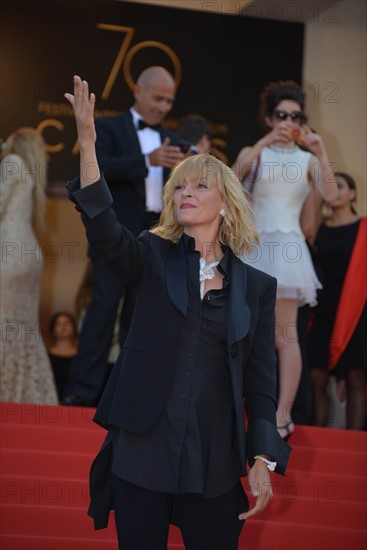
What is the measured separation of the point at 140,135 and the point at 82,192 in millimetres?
2811

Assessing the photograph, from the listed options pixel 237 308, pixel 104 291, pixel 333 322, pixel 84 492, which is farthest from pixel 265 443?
pixel 333 322

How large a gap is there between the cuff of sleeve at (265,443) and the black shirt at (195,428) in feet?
0.22

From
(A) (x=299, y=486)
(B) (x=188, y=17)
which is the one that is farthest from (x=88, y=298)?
(A) (x=299, y=486)

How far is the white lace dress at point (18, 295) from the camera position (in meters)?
5.55

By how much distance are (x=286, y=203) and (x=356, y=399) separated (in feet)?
4.61

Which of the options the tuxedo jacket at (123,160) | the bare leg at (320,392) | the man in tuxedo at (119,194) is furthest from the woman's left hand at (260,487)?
the bare leg at (320,392)

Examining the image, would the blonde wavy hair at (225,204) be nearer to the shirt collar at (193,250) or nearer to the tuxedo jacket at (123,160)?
the shirt collar at (193,250)

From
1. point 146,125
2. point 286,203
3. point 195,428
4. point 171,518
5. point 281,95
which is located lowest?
point 171,518

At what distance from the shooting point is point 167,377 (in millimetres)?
2584

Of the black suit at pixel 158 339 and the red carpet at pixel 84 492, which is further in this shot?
the red carpet at pixel 84 492

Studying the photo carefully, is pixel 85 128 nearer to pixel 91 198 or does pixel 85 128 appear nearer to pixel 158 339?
pixel 91 198

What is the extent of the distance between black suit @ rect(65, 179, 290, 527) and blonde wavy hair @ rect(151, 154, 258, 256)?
0.25 feet

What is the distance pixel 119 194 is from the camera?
5.03m

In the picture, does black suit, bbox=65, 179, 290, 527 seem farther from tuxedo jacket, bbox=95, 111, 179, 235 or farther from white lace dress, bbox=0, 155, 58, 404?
white lace dress, bbox=0, 155, 58, 404
